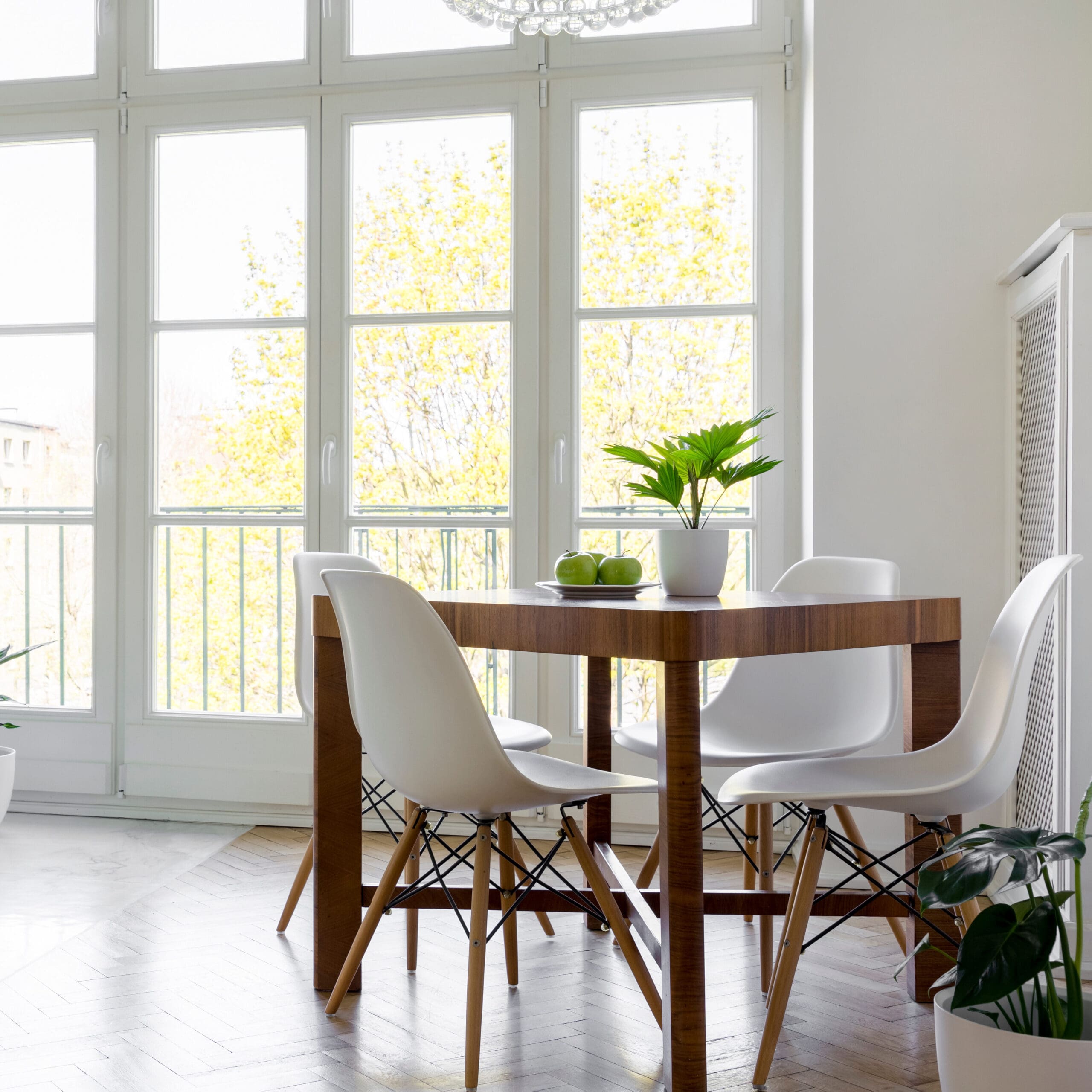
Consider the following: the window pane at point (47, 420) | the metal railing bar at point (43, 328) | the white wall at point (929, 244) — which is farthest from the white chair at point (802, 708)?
the metal railing bar at point (43, 328)

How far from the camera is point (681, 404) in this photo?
356 cm

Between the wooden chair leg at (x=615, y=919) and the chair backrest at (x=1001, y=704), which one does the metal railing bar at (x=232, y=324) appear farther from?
the chair backrest at (x=1001, y=704)

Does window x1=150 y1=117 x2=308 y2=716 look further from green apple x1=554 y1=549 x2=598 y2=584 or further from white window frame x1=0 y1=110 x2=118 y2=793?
green apple x1=554 y1=549 x2=598 y2=584

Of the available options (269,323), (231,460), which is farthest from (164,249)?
(231,460)

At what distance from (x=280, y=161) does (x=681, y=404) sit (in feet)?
5.34

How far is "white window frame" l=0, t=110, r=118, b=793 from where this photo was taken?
3850 mm

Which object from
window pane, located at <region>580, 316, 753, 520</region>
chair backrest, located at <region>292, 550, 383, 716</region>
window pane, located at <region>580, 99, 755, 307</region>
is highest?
window pane, located at <region>580, 99, 755, 307</region>

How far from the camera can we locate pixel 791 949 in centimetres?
188

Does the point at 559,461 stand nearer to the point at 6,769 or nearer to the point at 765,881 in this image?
the point at 765,881

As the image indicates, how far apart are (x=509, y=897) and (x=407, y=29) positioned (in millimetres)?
2911

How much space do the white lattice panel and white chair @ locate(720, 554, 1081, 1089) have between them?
0.56m

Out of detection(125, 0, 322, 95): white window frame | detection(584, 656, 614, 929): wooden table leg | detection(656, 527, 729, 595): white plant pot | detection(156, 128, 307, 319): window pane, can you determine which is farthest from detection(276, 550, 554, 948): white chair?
detection(125, 0, 322, 95): white window frame

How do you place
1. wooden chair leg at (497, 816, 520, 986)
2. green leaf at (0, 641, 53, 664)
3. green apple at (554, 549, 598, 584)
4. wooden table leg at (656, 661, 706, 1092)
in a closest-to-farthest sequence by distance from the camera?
wooden table leg at (656, 661, 706, 1092) < wooden chair leg at (497, 816, 520, 986) < green apple at (554, 549, 598, 584) < green leaf at (0, 641, 53, 664)

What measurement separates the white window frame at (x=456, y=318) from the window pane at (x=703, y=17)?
0.44 meters
